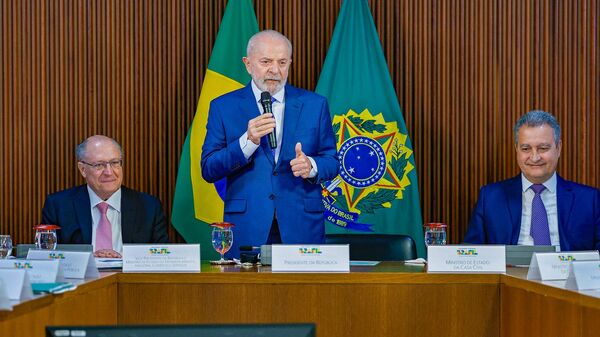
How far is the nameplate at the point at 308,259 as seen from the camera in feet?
9.04

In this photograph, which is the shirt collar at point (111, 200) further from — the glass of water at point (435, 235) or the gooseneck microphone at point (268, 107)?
the glass of water at point (435, 235)

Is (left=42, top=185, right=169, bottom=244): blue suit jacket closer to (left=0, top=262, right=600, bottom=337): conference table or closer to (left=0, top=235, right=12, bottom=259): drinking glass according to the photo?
(left=0, top=235, right=12, bottom=259): drinking glass

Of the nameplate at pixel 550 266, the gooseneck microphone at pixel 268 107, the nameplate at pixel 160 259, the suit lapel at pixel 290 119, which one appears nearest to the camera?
the nameplate at pixel 550 266

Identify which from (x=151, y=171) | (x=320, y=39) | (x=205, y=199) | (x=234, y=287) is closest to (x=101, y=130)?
(x=151, y=171)

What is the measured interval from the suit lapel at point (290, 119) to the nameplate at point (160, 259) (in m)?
1.05

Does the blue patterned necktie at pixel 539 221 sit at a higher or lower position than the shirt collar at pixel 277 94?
lower

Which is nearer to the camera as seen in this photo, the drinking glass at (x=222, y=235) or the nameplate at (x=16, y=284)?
the nameplate at (x=16, y=284)

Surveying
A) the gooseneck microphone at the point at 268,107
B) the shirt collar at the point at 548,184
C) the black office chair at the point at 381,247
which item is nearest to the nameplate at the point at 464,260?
the black office chair at the point at 381,247

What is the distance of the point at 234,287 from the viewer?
2.68 metres

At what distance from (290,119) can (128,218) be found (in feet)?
3.12

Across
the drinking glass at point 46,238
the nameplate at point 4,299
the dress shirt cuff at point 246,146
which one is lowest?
the nameplate at point 4,299

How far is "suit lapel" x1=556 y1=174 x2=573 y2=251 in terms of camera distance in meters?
3.85

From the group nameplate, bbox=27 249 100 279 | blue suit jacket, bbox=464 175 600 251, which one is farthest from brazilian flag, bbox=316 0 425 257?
nameplate, bbox=27 249 100 279

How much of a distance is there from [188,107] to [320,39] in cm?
89
